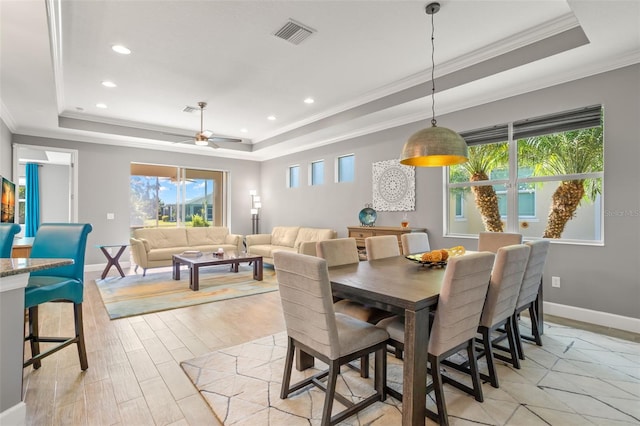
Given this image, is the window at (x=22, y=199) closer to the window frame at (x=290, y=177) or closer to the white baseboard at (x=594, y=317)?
the window frame at (x=290, y=177)

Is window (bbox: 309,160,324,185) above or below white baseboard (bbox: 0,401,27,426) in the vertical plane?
above

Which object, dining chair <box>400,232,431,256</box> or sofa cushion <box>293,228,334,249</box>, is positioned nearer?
dining chair <box>400,232,431,256</box>

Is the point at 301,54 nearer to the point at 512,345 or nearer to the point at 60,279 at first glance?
the point at 60,279

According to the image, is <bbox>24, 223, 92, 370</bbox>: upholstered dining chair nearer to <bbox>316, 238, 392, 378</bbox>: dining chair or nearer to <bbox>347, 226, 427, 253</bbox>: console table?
<bbox>316, 238, 392, 378</bbox>: dining chair

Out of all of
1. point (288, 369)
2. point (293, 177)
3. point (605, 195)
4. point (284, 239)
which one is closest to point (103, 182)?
point (284, 239)

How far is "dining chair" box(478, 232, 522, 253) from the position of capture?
3.22 metres

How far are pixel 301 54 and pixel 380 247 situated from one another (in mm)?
2298

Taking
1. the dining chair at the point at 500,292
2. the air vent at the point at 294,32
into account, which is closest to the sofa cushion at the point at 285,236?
the air vent at the point at 294,32

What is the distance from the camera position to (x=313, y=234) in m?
6.45

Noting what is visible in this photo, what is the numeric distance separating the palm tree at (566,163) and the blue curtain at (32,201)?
1118cm

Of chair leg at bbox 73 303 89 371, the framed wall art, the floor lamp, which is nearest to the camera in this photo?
chair leg at bbox 73 303 89 371

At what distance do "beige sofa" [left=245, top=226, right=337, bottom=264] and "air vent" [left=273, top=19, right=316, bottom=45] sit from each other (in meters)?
3.60

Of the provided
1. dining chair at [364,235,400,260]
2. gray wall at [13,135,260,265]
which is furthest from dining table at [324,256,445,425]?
gray wall at [13,135,260,265]

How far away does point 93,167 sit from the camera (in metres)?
6.47
